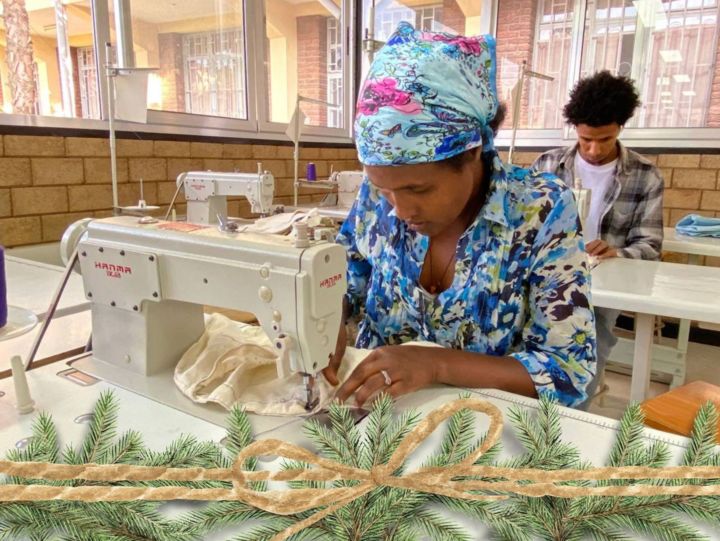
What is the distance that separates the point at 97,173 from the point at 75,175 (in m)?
0.11

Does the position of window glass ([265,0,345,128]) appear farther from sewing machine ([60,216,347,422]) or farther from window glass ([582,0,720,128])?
sewing machine ([60,216,347,422])

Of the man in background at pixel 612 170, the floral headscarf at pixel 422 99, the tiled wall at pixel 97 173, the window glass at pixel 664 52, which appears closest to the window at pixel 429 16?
the window glass at pixel 664 52

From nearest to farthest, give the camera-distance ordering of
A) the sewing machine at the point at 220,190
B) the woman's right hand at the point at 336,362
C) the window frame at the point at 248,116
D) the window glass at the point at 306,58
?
1. the woman's right hand at the point at 336,362
2. the sewing machine at the point at 220,190
3. the window frame at the point at 248,116
4. the window glass at the point at 306,58

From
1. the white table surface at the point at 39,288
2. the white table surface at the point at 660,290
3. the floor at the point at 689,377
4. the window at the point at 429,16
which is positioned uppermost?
the window at the point at 429,16

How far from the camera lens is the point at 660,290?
169cm

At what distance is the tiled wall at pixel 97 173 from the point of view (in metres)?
2.08

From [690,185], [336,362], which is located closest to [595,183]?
[690,185]

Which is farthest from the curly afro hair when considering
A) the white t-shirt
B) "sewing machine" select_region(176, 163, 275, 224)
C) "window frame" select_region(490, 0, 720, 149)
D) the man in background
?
"sewing machine" select_region(176, 163, 275, 224)

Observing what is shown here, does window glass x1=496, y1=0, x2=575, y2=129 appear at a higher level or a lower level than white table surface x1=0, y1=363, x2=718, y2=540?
higher

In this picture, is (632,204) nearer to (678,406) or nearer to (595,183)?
(595,183)

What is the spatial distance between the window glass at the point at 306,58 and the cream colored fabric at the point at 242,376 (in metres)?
2.65

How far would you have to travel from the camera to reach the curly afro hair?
2.46m

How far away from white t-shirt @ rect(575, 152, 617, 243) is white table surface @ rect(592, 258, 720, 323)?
0.68m

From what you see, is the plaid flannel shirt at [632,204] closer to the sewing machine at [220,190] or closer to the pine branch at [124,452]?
the sewing machine at [220,190]
